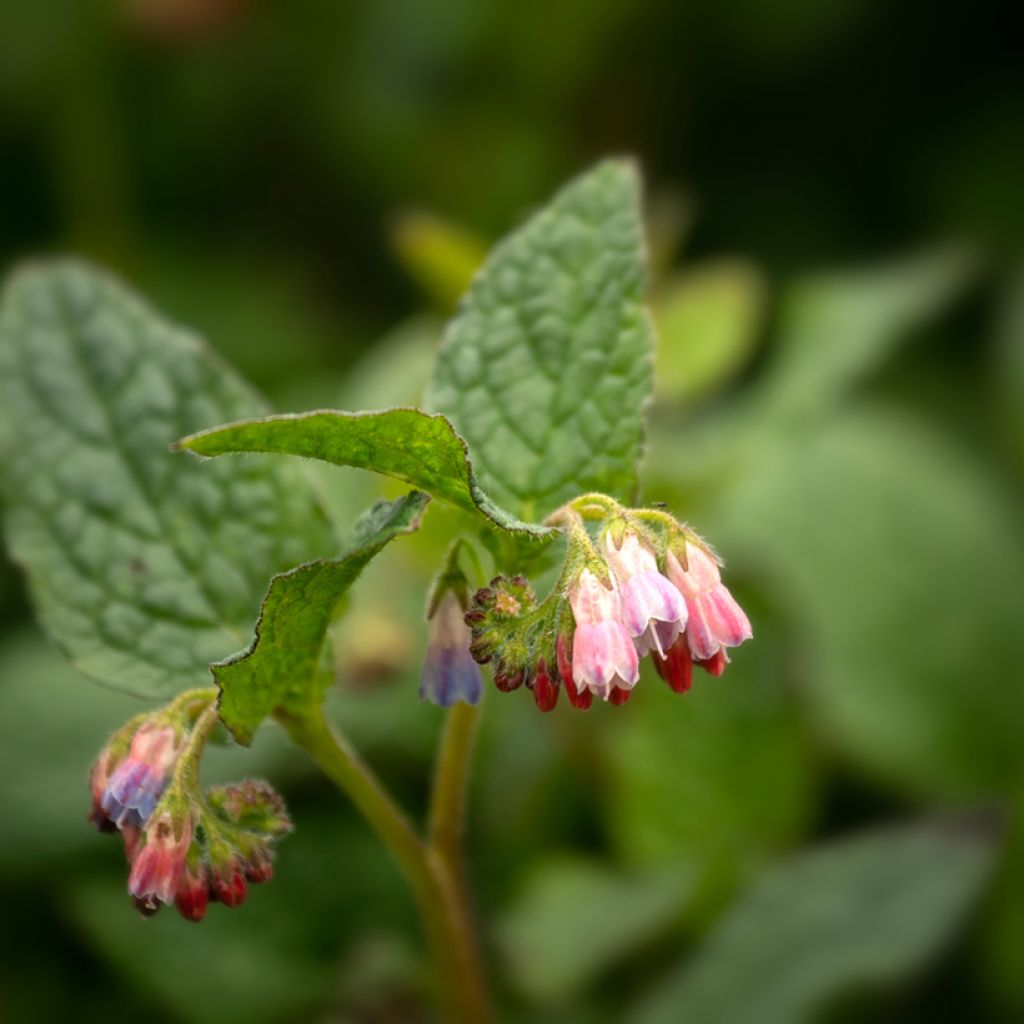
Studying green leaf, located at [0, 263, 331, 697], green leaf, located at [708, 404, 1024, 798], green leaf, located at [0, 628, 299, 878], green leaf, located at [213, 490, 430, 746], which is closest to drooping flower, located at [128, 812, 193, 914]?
green leaf, located at [213, 490, 430, 746]

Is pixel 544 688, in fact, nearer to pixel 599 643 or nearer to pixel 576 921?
pixel 599 643

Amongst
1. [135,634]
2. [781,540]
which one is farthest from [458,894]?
[781,540]

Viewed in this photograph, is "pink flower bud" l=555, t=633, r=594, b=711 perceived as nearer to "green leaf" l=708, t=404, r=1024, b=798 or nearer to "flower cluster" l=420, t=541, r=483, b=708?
"flower cluster" l=420, t=541, r=483, b=708

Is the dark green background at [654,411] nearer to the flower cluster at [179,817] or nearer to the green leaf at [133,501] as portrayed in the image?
the green leaf at [133,501]

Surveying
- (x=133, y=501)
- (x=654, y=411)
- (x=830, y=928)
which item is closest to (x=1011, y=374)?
(x=654, y=411)

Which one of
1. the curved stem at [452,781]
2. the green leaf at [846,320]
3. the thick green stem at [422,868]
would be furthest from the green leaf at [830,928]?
the green leaf at [846,320]

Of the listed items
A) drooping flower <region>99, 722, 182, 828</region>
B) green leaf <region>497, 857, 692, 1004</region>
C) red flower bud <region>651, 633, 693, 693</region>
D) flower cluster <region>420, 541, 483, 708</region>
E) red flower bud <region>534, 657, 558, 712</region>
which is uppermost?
green leaf <region>497, 857, 692, 1004</region>

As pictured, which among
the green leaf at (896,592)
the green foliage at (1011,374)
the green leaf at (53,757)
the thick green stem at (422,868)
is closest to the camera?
the thick green stem at (422,868)
